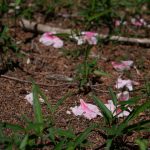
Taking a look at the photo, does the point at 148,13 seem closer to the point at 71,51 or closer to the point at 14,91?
the point at 71,51

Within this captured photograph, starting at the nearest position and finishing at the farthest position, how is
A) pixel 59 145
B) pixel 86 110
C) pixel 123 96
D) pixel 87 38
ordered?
pixel 59 145
pixel 86 110
pixel 123 96
pixel 87 38

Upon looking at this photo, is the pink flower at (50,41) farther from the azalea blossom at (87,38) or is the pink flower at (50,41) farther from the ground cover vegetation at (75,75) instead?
the azalea blossom at (87,38)

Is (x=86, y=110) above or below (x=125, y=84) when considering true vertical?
below

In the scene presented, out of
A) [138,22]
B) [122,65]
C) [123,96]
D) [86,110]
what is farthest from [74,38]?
[86,110]

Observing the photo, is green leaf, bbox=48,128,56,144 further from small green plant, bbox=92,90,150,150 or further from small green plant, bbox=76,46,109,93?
small green plant, bbox=76,46,109,93

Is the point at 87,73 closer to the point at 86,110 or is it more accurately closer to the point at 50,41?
the point at 86,110

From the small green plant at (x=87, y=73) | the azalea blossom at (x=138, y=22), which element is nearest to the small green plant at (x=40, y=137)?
the small green plant at (x=87, y=73)

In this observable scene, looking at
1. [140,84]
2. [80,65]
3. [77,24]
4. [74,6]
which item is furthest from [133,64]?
[74,6]
